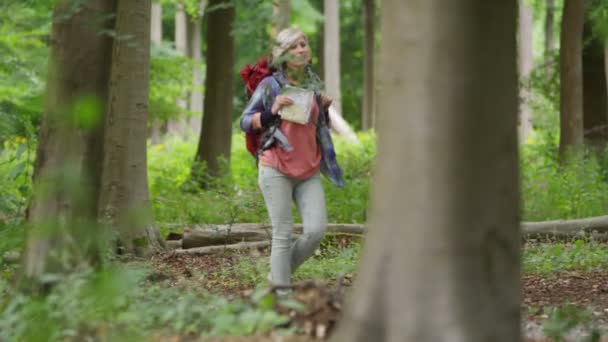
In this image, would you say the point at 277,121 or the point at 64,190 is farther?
the point at 277,121

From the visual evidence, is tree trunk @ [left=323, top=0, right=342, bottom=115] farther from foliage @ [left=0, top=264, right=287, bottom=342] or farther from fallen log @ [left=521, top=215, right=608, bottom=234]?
foliage @ [left=0, top=264, right=287, bottom=342]

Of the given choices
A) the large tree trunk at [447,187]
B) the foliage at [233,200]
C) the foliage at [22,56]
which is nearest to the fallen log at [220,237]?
the foliage at [233,200]

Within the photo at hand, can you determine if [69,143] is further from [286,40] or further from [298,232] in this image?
[298,232]

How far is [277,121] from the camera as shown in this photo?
7223 millimetres

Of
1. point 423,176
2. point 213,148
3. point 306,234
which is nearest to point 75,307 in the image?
point 423,176

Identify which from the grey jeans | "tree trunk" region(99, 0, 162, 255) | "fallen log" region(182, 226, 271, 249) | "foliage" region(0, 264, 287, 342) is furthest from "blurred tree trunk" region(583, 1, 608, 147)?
"foliage" region(0, 264, 287, 342)

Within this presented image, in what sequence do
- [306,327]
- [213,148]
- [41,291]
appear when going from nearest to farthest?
[306,327], [41,291], [213,148]

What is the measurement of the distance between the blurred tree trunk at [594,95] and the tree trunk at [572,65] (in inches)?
61.0

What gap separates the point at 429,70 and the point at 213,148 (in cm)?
1369

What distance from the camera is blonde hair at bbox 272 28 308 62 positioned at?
23.7ft

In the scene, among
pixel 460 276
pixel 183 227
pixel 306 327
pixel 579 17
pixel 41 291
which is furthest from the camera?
pixel 579 17

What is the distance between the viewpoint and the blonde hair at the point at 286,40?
723 centimetres

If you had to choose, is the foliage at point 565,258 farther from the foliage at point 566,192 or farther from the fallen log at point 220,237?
the fallen log at point 220,237

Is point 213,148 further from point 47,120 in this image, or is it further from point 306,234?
point 47,120
